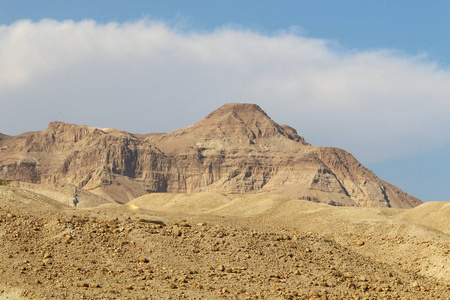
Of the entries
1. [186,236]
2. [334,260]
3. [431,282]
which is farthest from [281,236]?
[431,282]

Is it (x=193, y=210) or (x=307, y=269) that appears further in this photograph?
(x=193, y=210)

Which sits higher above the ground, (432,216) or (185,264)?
(432,216)

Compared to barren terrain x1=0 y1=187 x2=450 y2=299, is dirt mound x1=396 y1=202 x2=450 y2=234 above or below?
above

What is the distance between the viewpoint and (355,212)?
3888cm

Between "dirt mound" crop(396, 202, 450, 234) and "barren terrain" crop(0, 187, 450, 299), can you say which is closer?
"barren terrain" crop(0, 187, 450, 299)

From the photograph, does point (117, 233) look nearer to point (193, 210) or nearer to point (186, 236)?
point (186, 236)

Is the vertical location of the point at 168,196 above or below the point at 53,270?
above

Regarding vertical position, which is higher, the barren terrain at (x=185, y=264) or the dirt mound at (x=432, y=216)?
the dirt mound at (x=432, y=216)

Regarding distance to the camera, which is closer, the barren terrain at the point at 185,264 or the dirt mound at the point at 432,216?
the barren terrain at the point at 185,264

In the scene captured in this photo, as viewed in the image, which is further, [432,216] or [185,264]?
[432,216]

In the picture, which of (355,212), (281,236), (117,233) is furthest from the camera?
(355,212)

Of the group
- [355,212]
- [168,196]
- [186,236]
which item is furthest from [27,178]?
[186,236]

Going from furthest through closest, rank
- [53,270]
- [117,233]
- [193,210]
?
[193,210] → [117,233] → [53,270]

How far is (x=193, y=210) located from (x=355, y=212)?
20784mm
